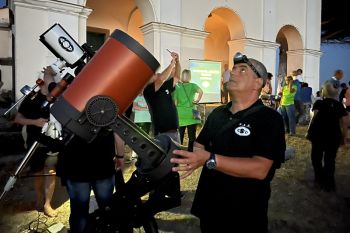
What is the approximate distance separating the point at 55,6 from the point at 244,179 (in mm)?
7268

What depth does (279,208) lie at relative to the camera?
14.2 ft

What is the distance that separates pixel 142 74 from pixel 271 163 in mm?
862

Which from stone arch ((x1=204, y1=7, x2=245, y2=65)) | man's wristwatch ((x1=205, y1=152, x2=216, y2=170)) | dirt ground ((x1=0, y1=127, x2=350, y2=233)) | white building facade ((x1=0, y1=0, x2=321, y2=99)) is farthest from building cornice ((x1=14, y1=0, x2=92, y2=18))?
stone arch ((x1=204, y1=7, x2=245, y2=65))

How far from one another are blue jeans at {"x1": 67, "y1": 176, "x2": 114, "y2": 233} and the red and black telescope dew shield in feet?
3.73

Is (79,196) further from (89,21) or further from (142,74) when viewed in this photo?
(89,21)

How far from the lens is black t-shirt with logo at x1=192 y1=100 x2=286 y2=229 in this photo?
1.78 meters

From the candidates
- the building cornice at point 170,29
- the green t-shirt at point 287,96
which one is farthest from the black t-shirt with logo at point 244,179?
the building cornice at point 170,29

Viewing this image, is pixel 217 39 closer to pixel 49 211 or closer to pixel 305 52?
pixel 305 52

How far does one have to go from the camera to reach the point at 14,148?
Answer: 6.83 meters

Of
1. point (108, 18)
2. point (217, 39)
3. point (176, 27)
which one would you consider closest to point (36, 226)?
point (176, 27)

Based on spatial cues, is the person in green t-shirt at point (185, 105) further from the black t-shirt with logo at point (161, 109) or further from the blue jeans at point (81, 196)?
the blue jeans at point (81, 196)

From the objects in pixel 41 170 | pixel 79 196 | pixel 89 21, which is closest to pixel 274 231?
pixel 79 196

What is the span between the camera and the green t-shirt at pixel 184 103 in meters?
5.89

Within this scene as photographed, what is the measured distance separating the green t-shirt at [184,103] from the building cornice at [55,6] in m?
3.79
